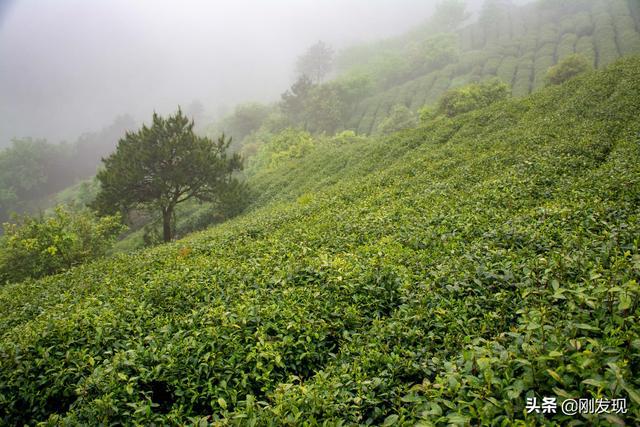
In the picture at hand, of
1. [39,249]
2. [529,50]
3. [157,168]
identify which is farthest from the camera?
[529,50]

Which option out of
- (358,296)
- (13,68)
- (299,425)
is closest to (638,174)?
(358,296)

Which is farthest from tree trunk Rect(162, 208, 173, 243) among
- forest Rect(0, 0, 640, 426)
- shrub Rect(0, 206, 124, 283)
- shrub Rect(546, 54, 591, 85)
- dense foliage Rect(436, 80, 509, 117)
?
shrub Rect(546, 54, 591, 85)

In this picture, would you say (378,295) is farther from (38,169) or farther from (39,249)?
(38,169)

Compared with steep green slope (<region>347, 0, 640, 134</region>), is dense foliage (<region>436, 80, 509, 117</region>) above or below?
below

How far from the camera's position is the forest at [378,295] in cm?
356

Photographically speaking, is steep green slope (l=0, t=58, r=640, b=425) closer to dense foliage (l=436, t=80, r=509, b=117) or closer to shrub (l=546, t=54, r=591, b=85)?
dense foliage (l=436, t=80, r=509, b=117)

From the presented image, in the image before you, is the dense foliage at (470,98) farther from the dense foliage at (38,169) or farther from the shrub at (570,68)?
the dense foliage at (38,169)

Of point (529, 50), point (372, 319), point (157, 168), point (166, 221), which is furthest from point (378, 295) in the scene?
point (529, 50)

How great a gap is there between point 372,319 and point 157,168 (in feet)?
77.1

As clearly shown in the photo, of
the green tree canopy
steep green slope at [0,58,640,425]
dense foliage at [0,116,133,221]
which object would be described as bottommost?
steep green slope at [0,58,640,425]

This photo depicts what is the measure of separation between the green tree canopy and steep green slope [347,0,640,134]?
5463 centimetres

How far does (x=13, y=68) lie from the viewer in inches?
7598

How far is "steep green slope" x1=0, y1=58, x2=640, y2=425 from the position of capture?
138 inches

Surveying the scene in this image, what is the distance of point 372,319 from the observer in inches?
248
